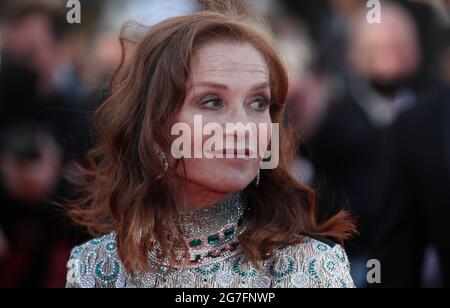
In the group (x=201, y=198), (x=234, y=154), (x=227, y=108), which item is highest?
(x=227, y=108)

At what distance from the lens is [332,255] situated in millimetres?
2699

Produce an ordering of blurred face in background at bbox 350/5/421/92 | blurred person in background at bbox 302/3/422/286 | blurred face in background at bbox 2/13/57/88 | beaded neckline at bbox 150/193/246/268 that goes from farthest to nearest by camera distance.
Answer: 1. blurred face in background at bbox 350/5/421/92
2. blurred face in background at bbox 2/13/57/88
3. blurred person in background at bbox 302/3/422/286
4. beaded neckline at bbox 150/193/246/268

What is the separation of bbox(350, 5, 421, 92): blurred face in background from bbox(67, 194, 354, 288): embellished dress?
2833mm

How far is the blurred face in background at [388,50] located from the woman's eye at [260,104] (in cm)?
281

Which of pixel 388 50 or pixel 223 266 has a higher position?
pixel 388 50

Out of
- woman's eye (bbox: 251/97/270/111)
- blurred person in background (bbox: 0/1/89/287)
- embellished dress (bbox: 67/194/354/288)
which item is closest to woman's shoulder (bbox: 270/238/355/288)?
embellished dress (bbox: 67/194/354/288)

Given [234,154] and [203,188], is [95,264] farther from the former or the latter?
[234,154]

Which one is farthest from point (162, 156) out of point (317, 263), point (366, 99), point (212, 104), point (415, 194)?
point (366, 99)

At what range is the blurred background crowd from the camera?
417cm

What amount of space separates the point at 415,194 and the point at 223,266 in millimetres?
1641

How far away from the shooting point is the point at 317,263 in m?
2.68

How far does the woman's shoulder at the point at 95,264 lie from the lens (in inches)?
114

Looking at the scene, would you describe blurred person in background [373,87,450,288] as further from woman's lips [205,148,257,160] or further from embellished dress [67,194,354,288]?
woman's lips [205,148,257,160]
